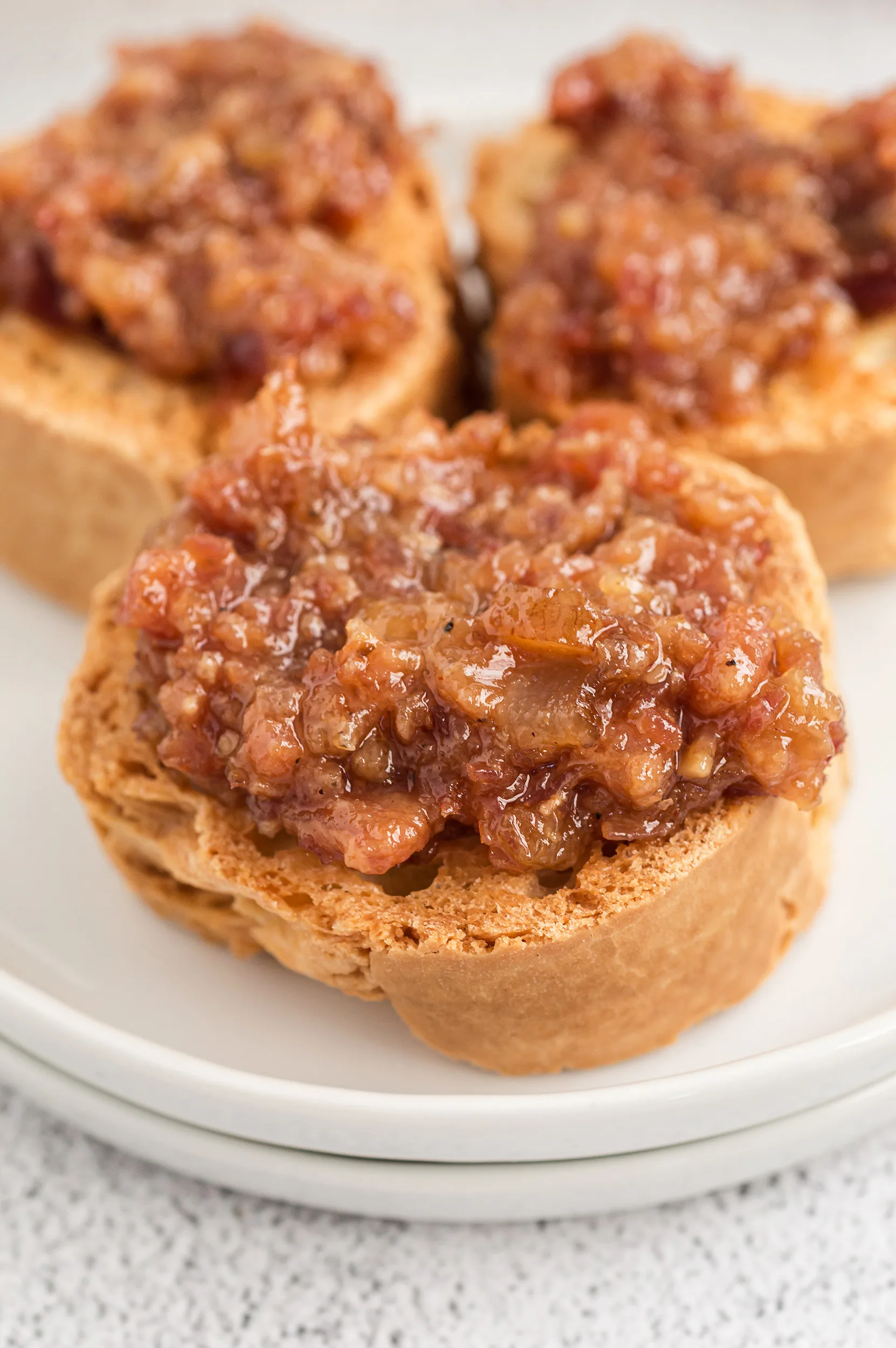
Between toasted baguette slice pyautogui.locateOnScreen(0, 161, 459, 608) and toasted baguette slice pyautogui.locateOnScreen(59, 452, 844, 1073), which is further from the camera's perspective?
toasted baguette slice pyautogui.locateOnScreen(0, 161, 459, 608)

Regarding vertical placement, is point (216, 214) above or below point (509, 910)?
above

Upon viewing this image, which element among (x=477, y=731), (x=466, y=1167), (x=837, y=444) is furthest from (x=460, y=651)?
(x=837, y=444)

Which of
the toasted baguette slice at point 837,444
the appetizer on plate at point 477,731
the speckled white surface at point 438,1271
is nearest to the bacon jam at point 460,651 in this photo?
the appetizer on plate at point 477,731

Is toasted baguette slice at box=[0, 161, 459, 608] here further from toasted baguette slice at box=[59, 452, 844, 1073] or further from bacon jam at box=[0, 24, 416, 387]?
toasted baguette slice at box=[59, 452, 844, 1073]

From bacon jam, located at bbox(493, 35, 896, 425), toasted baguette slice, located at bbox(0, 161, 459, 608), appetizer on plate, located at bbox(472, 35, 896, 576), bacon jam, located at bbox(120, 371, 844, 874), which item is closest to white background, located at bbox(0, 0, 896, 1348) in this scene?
bacon jam, located at bbox(120, 371, 844, 874)

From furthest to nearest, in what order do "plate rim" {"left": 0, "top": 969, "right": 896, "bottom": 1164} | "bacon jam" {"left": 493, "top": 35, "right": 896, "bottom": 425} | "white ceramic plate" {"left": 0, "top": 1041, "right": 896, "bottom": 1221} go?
"bacon jam" {"left": 493, "top": 35, "right": 896, "bottom": 425}, "white ceramic plate" {"left": 0, "top": 1041, "right": 896, "bottom": 1221}, "plate rim" {"left": 0, "top": 969, "right": 896, "bottom": 1164}

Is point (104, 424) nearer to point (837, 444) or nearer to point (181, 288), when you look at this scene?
point (181, 288)

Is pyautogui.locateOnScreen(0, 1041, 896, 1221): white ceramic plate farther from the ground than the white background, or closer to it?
farther from the ground
